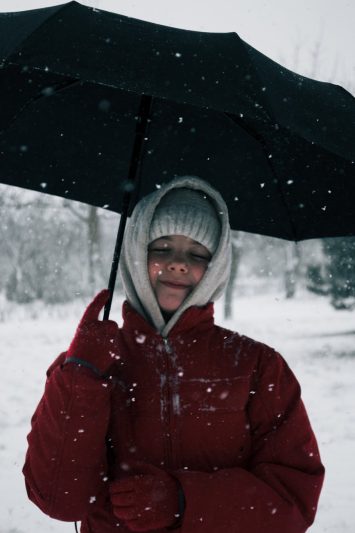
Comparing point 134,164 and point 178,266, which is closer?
point 178,266

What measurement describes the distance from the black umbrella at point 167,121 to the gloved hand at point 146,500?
1.16 meters

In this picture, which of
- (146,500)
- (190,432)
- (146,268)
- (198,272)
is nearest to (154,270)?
(146,268)

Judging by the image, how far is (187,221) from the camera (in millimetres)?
2189

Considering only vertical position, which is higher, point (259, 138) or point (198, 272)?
point (259, 138)

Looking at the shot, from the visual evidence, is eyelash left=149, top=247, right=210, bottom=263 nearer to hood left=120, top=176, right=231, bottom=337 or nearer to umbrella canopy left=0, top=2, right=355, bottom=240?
hood left=120, top=176, right=231, bottom=337

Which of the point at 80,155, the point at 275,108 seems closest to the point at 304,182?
the point at 275,108

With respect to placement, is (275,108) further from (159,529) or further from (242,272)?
(242,272)

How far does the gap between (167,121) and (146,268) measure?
0.89 meters

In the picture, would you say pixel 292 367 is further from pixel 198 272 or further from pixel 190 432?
pixel 190 432

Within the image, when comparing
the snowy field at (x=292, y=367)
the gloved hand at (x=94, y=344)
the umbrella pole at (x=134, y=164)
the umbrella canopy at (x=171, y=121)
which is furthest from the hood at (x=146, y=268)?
the snowy field at (x=292, y=367)

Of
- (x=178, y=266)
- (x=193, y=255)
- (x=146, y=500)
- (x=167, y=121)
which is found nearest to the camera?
(x=146, y=500)

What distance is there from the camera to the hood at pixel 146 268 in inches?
82.5

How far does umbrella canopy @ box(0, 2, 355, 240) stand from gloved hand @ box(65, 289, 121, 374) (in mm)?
737

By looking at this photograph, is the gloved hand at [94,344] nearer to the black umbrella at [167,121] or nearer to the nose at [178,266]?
the nose at [178,266]
